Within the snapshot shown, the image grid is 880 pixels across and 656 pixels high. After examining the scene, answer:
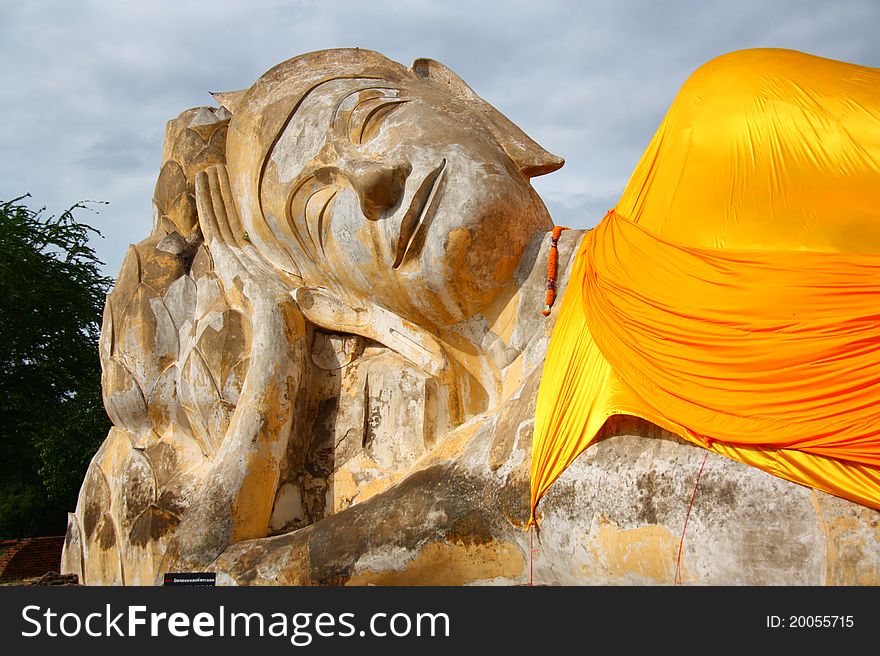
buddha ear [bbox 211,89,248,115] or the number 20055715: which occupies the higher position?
buddha ear [bbox 211,89,248,115]

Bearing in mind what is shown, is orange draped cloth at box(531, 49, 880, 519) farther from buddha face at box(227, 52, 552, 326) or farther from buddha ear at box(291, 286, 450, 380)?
buddha ear at box(291, 286, 450, 380)

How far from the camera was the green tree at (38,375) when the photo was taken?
9.72 meters

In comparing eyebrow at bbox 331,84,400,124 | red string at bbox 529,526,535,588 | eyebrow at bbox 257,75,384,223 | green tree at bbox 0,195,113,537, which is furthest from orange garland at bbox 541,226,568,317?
green tree at bbox 0,195,113,537

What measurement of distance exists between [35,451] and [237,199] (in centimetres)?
664

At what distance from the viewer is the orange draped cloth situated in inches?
105

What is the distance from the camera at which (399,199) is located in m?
3.84

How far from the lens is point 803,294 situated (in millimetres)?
2773

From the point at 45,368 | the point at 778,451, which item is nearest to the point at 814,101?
the point at 778,451

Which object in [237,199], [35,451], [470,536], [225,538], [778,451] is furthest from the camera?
[35,451]

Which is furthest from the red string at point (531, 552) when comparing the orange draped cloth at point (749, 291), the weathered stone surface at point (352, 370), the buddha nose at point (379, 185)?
the buddha nose at point (379, 185)

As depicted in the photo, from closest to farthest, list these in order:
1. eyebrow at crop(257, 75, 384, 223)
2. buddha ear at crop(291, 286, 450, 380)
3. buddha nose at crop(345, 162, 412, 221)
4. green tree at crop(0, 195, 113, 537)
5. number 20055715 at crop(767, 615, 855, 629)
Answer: number 20055715 at crop(767, 615, 855, 629)
buddha nose at crop(345, 162, 412, 221)
buddha ear at crop(291, 286, 450, 380)
eyebrow at crop(257, 75, 384, 223)
green tree at crop(0, 195, 113, 537)

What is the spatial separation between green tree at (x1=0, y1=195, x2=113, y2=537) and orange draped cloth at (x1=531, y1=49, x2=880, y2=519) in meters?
7.21

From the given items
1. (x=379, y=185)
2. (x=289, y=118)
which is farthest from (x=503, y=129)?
(x=289, y=118)

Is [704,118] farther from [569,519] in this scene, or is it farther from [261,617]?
[261,617]
